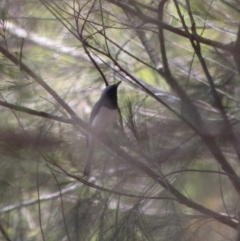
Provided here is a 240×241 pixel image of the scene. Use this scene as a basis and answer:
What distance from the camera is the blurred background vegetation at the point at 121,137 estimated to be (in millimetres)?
1648

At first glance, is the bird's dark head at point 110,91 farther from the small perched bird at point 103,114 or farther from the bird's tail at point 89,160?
the bird's tail at point 89,160

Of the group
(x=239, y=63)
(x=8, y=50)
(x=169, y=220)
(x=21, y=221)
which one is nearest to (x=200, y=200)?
(x=169, y=220)

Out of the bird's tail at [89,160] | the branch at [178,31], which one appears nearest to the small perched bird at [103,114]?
the bird's tail at [89,160]

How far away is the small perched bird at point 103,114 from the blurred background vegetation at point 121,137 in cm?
3

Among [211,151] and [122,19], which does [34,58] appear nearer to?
[122,19]

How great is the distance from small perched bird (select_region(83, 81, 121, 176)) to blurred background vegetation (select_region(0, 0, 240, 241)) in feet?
0.11

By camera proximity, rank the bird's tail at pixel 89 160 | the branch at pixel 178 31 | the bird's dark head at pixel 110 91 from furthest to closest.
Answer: the bird's dark head at pixel 110 91, the bird's tail at pixel 89 160, the branch at pixel 178 31

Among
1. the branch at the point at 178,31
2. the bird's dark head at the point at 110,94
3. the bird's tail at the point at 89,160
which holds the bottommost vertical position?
the bird's tail at the point at 89,160

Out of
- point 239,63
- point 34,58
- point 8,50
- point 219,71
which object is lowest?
point 239,63

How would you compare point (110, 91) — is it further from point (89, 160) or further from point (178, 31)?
point (178, 31)

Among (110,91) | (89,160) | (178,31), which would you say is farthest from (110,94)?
(178,31)

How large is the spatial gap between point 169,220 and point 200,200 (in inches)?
13.8

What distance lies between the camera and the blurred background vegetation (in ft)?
5.41

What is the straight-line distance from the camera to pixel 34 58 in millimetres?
2111
